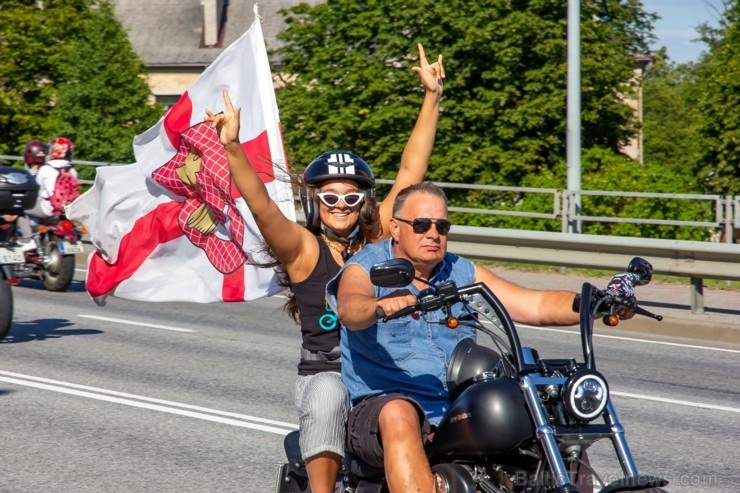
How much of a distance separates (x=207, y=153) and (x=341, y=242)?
6.02 feet

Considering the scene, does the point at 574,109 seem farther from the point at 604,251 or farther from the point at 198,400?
the point at 198,400

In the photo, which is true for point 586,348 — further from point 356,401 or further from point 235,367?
point 235,367

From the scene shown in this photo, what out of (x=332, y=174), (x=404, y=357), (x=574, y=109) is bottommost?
(x=404, y=357)

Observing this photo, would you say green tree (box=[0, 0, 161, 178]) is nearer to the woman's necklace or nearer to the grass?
the grass

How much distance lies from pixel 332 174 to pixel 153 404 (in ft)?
12.9

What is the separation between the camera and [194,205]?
656cm

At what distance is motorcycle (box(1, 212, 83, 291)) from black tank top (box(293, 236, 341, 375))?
1023 centimetres

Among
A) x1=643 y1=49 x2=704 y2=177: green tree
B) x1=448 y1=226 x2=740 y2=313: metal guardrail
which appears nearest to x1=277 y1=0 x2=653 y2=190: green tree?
x1=643 y1=49 x2=704 y2=177: green tree

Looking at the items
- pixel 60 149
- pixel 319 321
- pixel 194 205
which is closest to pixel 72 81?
pixel 60 149

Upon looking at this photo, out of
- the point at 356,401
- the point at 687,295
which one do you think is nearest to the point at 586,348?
the point at 356,401

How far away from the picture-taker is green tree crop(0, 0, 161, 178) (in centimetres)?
2628

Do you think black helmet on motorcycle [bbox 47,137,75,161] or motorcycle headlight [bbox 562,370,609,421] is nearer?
motorcycle headlight [bbox 562,370,609,421]

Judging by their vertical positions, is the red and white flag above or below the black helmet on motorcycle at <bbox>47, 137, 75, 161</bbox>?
below

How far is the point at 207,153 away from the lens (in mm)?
6664
